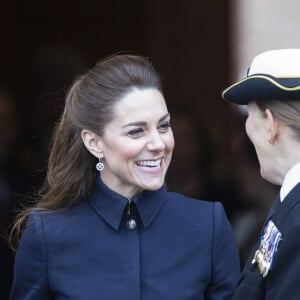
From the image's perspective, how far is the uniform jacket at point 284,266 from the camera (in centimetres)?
212

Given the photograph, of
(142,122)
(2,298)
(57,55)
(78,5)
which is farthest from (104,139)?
(78,5)

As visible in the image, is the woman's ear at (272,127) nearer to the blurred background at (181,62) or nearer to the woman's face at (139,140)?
the woman's face at (139,140)

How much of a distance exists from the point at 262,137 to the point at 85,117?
0.75 metres

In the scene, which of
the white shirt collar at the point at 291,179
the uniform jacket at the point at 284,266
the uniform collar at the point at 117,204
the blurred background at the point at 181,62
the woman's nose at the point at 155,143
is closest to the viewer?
the uniform jacket at the point at 284,266

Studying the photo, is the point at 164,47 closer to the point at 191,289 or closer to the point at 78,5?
the point at 78,5

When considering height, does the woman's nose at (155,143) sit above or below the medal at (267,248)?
above

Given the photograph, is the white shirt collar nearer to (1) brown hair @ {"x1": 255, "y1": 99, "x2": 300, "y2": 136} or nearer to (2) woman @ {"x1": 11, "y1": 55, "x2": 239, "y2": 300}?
(1) brown hair @ {"x1": 255, "y1": 99, "x2": 300, "y2": 136}

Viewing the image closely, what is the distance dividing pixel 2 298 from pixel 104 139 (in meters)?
1.26

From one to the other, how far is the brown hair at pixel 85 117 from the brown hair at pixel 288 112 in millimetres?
656

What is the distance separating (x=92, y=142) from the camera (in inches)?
113

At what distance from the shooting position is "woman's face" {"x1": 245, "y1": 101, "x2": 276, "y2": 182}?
2.31 meters

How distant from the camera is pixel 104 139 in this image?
281 centimetres

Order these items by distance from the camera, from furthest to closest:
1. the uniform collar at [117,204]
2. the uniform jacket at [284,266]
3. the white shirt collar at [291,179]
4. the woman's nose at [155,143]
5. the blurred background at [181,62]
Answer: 1. the blurred background at [181,62]
2. the uniform collar at [117,204]
3. the woman's nose at [155,143]
4. the white shirt collar at [291,179]
5. the uniform jacket at [284,266]

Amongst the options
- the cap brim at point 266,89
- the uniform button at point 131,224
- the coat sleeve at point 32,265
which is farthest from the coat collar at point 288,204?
the coat sleeve at point 32,265
